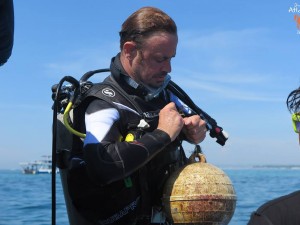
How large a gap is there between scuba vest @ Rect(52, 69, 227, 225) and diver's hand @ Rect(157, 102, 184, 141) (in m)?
0.10

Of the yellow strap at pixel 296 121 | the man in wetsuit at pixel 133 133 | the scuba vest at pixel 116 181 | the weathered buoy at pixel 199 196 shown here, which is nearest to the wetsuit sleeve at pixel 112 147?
the man in wetsuit at pixel 133 133

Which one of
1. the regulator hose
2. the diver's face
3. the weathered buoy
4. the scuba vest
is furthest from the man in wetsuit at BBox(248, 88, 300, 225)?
the regulator hose

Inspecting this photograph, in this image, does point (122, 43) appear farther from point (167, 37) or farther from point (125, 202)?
point (125, 202)

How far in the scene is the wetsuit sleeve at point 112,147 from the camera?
2.81 meters

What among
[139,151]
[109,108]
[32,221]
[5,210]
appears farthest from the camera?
[5,210]

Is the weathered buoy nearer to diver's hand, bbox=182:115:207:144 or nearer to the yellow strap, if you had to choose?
diver's hand, bbox=182:115:207:144

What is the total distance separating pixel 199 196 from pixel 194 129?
0.51 m

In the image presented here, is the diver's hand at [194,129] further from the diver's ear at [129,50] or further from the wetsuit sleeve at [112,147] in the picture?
the diver's ear at [129,50]

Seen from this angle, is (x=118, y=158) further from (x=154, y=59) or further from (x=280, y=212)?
(x=280, y=212)

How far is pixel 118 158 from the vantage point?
110 inches

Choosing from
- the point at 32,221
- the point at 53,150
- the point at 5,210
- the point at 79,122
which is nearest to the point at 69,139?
the point at 79,122

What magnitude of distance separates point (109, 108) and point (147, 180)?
508 mm

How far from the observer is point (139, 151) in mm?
2852

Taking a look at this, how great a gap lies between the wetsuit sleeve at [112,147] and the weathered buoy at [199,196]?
0.24 meters
